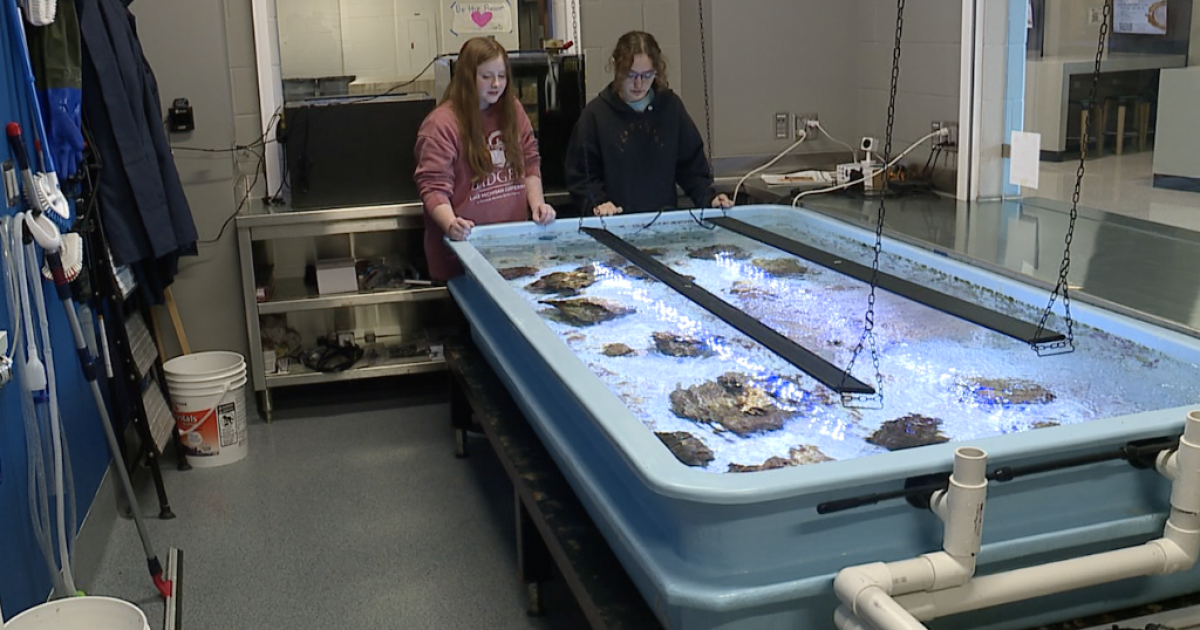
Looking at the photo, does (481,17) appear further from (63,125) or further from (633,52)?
(63,125)

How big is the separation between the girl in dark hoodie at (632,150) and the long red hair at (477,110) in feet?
0.84

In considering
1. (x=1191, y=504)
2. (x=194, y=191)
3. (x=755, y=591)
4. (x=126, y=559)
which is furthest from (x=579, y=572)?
(x=194, y=191)

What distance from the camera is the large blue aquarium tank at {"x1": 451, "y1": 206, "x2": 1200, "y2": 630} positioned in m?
1.66

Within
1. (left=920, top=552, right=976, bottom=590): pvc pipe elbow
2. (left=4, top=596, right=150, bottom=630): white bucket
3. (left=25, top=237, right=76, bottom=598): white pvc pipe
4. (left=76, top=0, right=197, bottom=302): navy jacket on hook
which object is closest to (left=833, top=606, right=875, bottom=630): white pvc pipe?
(left=920, top=552, right=976, bottom=590): pvc pipe elbow

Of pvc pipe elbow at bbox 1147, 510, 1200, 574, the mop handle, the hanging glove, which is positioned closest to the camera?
pvc pipe elbow at bbox 1147, 510, 1200, 574

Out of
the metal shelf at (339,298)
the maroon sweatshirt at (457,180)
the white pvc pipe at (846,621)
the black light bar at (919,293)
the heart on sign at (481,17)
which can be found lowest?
the metal shelf at (339,298)

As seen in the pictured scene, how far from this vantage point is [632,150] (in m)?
4.21

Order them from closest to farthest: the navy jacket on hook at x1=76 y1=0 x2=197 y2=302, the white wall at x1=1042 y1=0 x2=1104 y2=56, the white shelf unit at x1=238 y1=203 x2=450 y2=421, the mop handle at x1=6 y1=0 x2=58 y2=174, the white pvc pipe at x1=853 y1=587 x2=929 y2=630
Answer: the white pvc pipe at x1=853 y1=587 x2=929 y2=630 < the mop handle at x1=6 y1=0 x2=58 y2=174 < the navy jacket on hook at x1=76 y1=0 x2=197 y2=302 < the white shelf unit at x1=238 y1=203 x2=450 y2=421 < the white wall at x1=1042 y1=0 x2=1104 y2=56

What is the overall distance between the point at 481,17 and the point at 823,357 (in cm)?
354

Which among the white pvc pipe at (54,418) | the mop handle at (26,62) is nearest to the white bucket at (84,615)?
the white pvc pipe at (54,418)

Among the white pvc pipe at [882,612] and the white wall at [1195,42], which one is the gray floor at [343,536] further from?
the white wall at [1195,42]

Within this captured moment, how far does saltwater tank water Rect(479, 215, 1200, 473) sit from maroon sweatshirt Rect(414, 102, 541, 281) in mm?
916

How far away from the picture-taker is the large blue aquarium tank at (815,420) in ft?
5.46

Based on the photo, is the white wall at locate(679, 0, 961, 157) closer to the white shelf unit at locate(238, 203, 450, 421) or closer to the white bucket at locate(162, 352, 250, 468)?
the white shelf unit at locate(238, 203, 450, 421)
